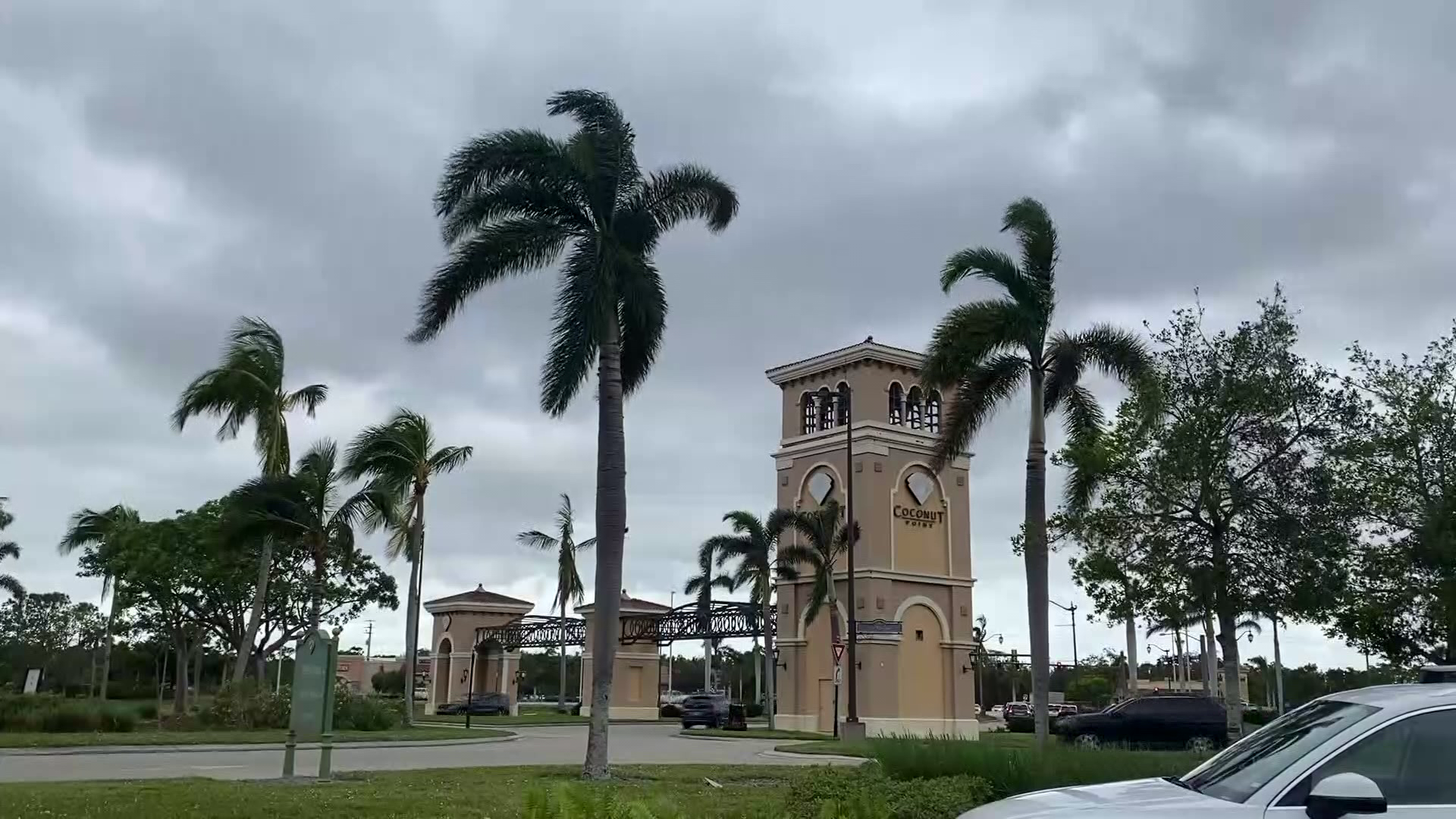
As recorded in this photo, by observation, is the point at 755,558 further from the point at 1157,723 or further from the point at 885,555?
the point at 1157,723

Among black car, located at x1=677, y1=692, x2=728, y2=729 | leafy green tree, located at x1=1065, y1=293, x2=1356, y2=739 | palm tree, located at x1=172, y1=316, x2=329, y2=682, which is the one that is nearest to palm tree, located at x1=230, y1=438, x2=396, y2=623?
palm tree, located at x1=172, y1=316, x2=329, y2=682

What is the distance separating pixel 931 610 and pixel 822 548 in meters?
5.26

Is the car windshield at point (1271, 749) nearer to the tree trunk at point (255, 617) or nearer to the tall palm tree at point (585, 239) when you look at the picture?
the tall palm tree at point (585, 239)

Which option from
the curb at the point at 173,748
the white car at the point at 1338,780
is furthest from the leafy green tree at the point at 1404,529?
the curb at the point at 173,748

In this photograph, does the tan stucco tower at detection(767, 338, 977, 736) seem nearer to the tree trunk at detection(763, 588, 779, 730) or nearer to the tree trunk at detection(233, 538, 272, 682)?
the tree trunk at detection(763, 588, 779, 730)

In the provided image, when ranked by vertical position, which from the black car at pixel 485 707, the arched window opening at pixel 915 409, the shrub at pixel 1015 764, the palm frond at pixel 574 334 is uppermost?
the arched window opening at pixel 915 409

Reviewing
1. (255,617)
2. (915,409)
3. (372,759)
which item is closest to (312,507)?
(255,617)

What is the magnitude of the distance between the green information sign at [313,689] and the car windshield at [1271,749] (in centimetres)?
1281

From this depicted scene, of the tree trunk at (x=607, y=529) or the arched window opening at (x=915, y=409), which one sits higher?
the arched window opening at (x=915, y=409)

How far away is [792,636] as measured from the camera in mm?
45281

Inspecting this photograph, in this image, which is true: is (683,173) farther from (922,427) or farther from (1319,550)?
(922,427)

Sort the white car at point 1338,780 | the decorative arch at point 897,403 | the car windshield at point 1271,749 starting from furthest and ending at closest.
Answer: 1. the decorative arch at point 897,403
2. the car windshield at point 1271,749
3. the white car at point 1338,780

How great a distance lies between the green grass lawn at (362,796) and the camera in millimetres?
11938

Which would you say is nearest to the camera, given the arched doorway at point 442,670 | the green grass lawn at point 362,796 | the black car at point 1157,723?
the green grass lawn at point 362,796
